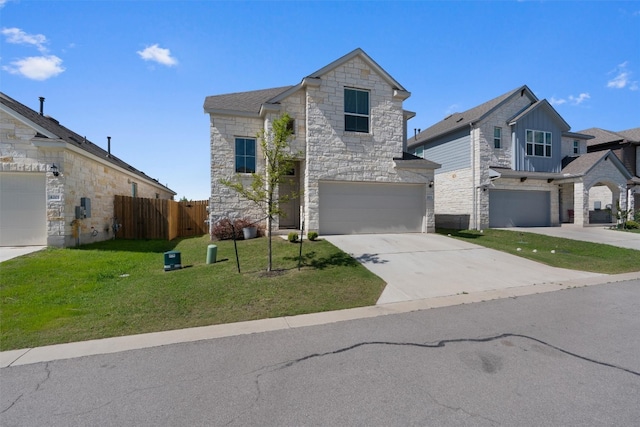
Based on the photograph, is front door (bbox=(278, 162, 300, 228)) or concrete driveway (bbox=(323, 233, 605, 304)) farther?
front door (bbox=(278, 162, 300, 228))

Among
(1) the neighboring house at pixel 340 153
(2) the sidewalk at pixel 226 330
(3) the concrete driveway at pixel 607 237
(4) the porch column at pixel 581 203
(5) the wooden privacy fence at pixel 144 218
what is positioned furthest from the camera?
(4) the porch column at pixel 581 203

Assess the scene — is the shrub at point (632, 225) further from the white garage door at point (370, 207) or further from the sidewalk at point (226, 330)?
the sidewalk at point (226, 330)

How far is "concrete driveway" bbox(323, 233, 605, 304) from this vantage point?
716 cm

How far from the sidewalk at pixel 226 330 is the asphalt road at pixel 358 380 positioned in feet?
0.75

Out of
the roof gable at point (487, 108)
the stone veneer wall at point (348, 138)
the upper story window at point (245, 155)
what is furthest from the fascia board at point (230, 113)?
the roof gable at point (487, 108)

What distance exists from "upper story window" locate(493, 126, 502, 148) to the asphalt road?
52.2 ft

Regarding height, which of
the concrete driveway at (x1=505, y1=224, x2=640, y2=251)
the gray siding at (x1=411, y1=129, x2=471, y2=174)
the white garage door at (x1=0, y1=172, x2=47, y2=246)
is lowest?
the concrete driveway at (x1=505, y1=224, x2=640, y2=251)

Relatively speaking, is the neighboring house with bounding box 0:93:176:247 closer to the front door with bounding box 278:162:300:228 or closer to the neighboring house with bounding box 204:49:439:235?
the neighboring house with bounding box 204:49:439:235

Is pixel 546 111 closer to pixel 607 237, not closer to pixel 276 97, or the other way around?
pixel 607 237

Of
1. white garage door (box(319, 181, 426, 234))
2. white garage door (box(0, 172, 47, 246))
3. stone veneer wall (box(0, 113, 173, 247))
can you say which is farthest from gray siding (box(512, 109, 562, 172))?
white garage door (box(0, 172, 47, 246))

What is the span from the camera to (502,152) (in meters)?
18.5

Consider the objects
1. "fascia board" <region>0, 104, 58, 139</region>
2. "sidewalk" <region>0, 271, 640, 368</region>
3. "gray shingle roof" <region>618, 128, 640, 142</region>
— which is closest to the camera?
"sidewalk" <region>0, 271, 640, 368</region>

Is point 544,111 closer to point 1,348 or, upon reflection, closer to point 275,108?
point 275,108

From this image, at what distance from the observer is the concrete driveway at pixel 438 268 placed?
7160 mm
